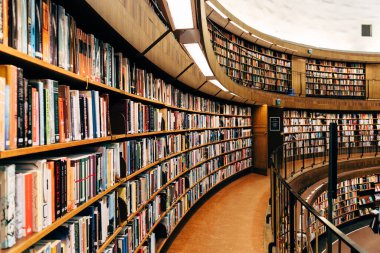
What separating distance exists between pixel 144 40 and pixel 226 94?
3796 millimetres

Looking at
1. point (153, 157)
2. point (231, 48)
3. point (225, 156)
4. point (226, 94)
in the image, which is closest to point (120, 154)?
point (153, 157)

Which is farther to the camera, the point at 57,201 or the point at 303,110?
the point at 303,110

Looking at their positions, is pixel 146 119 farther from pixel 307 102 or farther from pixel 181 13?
pixel 307 102

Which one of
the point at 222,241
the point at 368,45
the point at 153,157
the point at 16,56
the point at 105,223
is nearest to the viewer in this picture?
the point at 16,56

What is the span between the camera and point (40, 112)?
111 centimetres

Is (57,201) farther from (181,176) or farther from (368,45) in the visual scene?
(368,45)

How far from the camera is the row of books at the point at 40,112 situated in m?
0.94

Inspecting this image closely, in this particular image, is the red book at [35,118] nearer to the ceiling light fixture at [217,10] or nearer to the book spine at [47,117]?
the book spine at [47,117]

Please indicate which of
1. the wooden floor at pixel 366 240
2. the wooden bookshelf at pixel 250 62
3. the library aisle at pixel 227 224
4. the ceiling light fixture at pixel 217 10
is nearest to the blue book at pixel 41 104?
the library aisle at pixel 227 224

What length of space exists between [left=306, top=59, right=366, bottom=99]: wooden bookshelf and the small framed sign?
8.58ft

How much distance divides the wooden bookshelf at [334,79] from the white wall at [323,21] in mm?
757

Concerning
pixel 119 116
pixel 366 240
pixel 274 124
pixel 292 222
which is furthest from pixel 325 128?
pixel 119 116

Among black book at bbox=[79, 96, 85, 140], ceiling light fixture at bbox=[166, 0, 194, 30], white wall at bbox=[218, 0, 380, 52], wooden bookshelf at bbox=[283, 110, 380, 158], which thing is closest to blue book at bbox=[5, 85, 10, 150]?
black book at bbox=[79, 96, 85, 140]

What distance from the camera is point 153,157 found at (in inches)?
112
